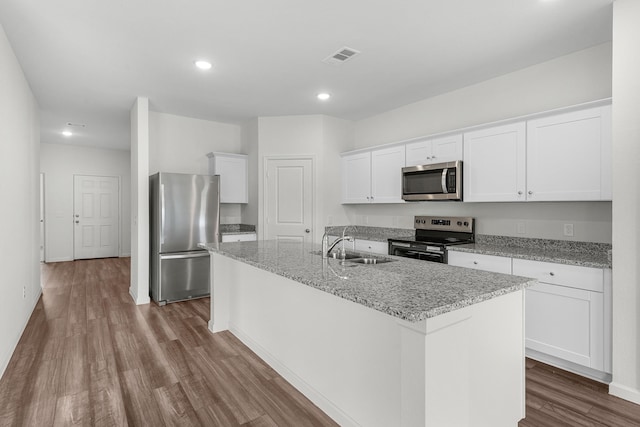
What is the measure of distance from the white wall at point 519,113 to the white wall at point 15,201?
404 cm

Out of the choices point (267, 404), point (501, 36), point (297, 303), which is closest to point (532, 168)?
point (501, 36)

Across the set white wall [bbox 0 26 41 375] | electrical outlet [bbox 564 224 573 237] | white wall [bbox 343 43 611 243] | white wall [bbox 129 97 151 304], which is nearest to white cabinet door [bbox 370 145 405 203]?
white wall [bbox 343 43 611 243]

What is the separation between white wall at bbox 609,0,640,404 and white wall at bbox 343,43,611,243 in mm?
577

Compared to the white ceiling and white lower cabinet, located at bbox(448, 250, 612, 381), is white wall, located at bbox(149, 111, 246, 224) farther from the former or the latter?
white lower cabinet, located at bbox(448, 250, 612, 381)

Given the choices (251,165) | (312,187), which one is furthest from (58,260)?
(312,187)

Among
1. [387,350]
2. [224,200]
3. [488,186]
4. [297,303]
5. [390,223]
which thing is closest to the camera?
[387,350]

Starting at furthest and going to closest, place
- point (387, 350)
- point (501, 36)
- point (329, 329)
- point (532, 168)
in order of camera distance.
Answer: point (532, 168) < point (501, 36) < point (329, 329) < point (387, 350)

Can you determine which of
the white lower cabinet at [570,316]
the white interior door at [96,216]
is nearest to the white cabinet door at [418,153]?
the white lower cabinet at [570,316]

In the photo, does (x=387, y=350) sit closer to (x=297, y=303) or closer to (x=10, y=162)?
(x=297, y=303)

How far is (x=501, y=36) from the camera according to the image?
9.03ft

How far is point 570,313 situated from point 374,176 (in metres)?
2.67

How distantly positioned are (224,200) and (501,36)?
3.97m

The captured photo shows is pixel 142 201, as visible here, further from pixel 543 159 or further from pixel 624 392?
pixel 624 392

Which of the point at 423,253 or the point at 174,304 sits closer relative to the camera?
the point at 423,253
